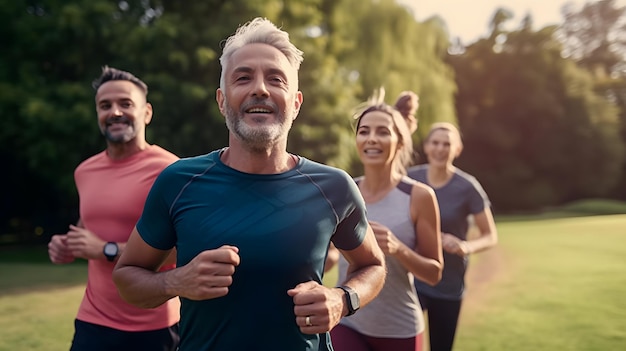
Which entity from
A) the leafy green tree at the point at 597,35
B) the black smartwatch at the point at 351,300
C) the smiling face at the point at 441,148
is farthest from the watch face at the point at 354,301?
the leafy green tree at the point at 597,35

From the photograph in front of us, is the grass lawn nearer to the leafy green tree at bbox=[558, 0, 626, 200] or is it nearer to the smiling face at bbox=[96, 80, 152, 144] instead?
the smiling face at bbox=[96, 80, 152, 144]

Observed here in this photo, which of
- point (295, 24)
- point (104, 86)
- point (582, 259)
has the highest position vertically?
point (295, 24)

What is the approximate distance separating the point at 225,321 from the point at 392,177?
2066 mm

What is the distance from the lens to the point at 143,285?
215 cm

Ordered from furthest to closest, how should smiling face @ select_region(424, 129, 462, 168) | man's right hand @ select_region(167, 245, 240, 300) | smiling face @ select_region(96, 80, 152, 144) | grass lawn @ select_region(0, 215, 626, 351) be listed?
grass lawn @ select_region(0, 215, 626, 351), smiling face @ select_region(424, 129, 462, 168), smiling face @ select_region(96, 80, 152, 144), man's right hand @ select_region(167, 245, 240, 300)

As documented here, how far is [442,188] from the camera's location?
212 inches

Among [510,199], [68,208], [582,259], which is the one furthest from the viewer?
[510,199]

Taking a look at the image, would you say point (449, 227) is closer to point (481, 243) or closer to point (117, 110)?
point (481, 243)

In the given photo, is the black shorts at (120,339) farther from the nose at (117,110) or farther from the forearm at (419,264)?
the forearm at (419,264)

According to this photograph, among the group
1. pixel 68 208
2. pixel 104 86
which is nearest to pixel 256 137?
pixel 104 86

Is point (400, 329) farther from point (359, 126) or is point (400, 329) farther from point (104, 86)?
point (104, 86)

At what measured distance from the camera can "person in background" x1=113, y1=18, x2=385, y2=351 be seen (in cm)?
201

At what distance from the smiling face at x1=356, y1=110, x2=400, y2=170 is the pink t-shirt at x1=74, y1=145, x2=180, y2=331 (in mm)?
1148

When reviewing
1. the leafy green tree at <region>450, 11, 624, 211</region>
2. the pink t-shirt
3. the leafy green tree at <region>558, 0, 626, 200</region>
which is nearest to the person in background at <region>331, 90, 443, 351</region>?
the pink t-shirt
